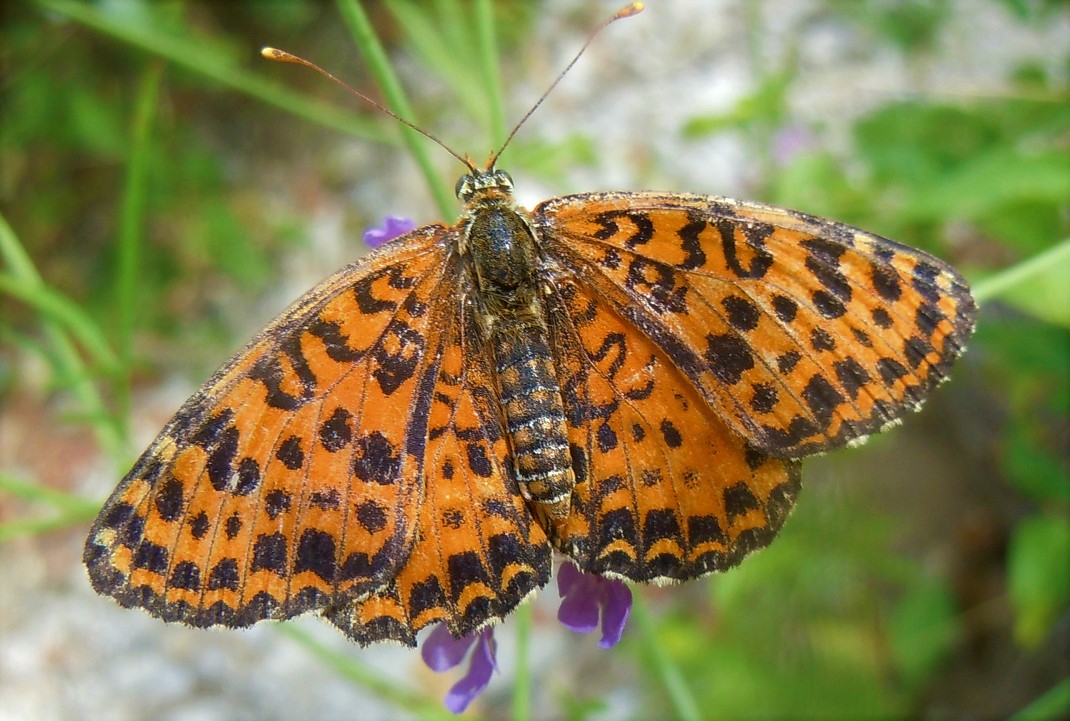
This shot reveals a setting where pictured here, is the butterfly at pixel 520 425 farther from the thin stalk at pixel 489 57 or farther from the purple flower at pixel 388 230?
the thin stalk at pixel 489 57

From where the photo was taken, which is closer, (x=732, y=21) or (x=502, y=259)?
(x=502, y=259)

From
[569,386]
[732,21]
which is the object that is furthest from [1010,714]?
[732,21]

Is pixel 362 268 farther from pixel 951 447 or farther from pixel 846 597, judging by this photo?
pixel 951 447

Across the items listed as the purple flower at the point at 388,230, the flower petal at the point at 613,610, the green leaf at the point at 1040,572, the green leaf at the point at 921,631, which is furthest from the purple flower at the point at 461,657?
the green leaf at the point at 921,631

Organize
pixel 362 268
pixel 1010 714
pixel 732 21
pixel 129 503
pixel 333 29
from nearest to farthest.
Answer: pixel 129 503 → pixel 362 268 → pixel 1010 714 → pixel 333 29 → pixel 732 21

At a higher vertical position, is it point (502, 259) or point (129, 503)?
point (502, 259)

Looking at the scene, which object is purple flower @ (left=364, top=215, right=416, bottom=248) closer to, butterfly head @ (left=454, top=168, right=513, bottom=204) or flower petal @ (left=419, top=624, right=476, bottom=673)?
butterfly head @ (left=454, top=168, right=513, bottom=204)

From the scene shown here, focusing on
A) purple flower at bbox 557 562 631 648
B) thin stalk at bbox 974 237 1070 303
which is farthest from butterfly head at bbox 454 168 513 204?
thin stalk at bbox 974 237 1070 303
